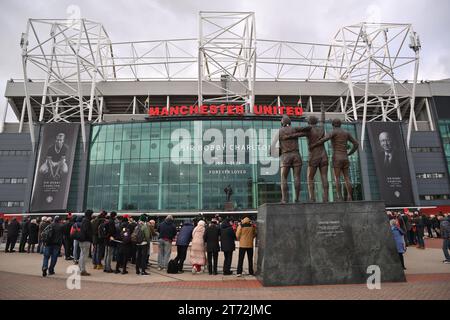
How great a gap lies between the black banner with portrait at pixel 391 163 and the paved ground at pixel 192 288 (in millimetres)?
33030

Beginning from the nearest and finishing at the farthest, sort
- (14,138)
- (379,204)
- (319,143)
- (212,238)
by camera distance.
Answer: (379,204) < (319,143) < (212,238) < (14,138)

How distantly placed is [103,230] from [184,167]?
27.4m

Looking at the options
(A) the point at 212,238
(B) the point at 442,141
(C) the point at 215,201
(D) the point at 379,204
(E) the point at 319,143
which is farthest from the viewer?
(B) the point at 442,141

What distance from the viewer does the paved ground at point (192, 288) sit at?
6.70 meters

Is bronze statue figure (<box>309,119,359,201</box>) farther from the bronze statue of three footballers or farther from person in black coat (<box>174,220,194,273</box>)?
person in black coat (<box>174,220,194,273</box>)

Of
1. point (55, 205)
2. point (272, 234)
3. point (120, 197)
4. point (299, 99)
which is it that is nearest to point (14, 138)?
point (55, 205)

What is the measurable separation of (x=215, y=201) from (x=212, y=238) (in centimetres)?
2688

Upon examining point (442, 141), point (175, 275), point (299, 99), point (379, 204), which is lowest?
point (175, 275)

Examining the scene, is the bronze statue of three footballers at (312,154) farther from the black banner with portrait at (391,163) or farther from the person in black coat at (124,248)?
the black banner with portrait at (391,163)

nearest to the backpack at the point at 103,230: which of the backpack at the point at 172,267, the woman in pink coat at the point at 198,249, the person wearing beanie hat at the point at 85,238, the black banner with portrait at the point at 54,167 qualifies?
the person wearing beanie hat at the point at 85,238

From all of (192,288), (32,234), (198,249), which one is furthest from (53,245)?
(32,234)

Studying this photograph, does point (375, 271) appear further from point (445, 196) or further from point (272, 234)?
point (445, 196)

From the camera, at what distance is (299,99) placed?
51125 mm

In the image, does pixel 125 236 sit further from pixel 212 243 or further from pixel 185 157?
pixel 185 157
